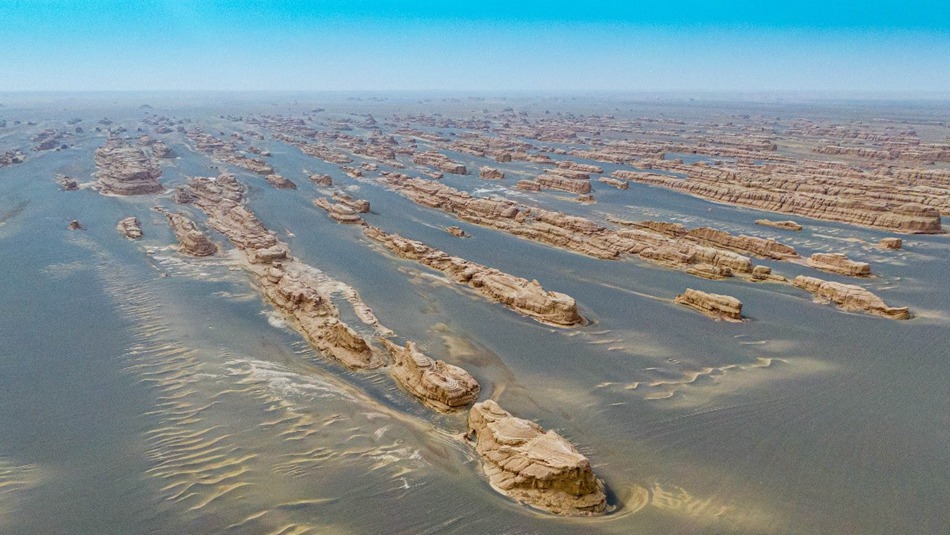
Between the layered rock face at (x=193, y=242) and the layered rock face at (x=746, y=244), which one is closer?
the layered rock face at (x=193, y=242)

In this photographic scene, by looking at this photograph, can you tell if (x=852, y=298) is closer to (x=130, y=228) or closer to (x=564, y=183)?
(x=564, y=183)

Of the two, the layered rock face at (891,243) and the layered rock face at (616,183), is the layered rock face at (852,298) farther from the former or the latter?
the layered rock face at (616,183)

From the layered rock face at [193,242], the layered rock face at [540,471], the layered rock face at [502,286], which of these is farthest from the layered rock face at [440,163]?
the layered rock face at [540,471]

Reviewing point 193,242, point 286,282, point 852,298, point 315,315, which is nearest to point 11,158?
point 193,242

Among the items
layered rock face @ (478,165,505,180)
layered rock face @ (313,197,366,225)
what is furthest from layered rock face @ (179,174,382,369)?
layered rock face @ (478,165,505,180)

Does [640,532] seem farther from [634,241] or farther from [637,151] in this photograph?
[637,151]

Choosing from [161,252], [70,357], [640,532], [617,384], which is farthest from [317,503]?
[161,252]

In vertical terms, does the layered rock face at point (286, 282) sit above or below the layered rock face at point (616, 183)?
below
